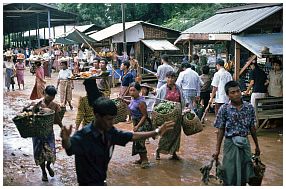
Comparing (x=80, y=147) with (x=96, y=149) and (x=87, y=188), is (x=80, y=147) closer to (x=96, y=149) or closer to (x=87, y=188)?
(x=96, y=149)

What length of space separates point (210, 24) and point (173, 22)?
11195 millimetres

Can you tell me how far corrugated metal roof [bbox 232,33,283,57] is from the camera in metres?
9.16

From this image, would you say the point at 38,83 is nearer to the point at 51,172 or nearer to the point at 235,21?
the point at 235,21

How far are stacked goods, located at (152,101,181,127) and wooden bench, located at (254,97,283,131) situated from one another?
256 centimetres

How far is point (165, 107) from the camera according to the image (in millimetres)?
6633

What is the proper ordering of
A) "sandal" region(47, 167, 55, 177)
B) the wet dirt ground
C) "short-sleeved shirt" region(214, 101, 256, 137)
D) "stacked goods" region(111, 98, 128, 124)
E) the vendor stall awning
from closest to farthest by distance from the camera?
"short-sleeved shirt" region(214, 101, 256, 137) → the wet dirt ground → "sandal" region(47, 167, 55, 177) → "stacked goods" region(111, 98, 128, 124) → the vendor stall awning

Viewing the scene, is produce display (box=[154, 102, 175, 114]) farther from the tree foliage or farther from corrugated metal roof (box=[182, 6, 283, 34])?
the tree foliage

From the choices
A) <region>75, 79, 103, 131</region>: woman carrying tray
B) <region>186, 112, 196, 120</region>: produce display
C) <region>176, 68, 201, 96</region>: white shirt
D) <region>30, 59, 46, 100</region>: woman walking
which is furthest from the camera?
<region>30, 59, 46, 100</region>: woman walking

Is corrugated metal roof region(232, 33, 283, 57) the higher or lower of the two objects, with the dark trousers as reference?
higher

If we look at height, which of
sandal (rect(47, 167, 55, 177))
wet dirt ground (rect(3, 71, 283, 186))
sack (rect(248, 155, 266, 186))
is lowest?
wet dirt ground (rect(3, 71, 283, 186))

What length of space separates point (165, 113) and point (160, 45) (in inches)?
448

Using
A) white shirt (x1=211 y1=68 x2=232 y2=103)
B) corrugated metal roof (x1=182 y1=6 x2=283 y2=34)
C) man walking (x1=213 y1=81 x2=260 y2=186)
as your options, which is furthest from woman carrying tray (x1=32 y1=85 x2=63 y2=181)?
corrugated metal roof (x1=182 y1=6 x2=283 y2=34)

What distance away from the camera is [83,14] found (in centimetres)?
2938

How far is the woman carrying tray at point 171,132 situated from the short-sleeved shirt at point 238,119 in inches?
80.3
